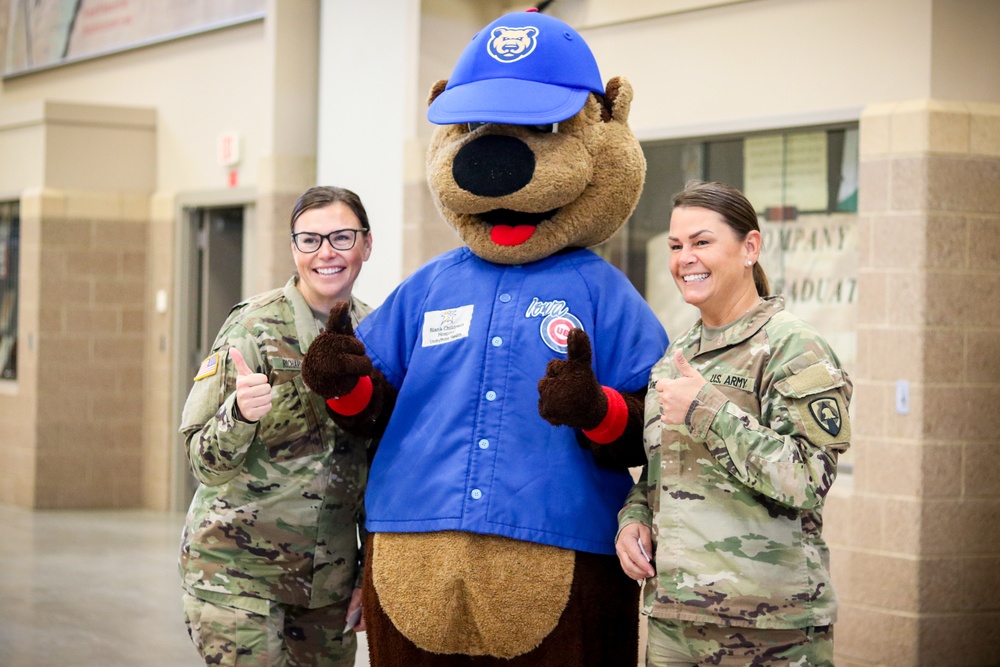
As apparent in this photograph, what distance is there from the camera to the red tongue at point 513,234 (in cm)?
301

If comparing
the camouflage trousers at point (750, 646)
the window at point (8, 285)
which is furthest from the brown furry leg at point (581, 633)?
the window at point (8, 285)

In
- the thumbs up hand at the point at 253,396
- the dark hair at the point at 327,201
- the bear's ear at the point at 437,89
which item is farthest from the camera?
the dark hair at the point at 327,201

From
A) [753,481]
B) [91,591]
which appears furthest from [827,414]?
[91,591]

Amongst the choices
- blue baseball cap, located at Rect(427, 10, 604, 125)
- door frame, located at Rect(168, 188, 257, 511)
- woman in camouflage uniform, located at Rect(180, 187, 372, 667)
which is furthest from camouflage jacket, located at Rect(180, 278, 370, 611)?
door frame, located at Rect(168, 188, 257, 511)

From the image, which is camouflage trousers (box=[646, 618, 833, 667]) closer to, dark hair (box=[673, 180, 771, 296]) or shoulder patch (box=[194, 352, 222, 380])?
dark hair (box=[673, 180, 771, 296])

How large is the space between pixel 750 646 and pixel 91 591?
5.30m

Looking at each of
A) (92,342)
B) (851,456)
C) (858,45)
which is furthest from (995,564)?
(92,342)

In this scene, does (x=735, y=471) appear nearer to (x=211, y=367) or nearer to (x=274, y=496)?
(x=274, y=496)

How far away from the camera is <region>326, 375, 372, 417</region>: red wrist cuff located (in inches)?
118

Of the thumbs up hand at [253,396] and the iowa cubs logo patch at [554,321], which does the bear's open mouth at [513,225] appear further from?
the thumbs up hand at [253,396]

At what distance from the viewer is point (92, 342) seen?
10.0 meters

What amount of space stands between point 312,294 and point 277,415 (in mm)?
354

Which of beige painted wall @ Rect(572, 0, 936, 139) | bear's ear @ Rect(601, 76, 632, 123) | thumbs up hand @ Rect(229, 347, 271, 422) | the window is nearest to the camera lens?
thumbs up hand @ Rect(229, 347, 271, 422)

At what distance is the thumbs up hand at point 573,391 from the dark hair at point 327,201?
896 mm
